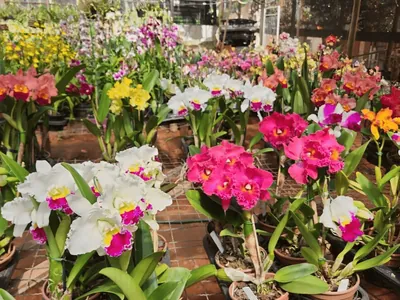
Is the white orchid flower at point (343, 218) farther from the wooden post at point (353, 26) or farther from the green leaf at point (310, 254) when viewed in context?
the wooden post at point (353, 26)

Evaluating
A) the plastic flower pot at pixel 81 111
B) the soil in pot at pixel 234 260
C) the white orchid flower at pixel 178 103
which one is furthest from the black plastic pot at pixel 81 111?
the soil in pot at pixel 234 260

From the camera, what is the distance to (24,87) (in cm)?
185

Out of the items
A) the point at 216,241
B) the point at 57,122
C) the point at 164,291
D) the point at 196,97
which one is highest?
the point at 196,97

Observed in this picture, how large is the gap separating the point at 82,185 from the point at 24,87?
1176mm

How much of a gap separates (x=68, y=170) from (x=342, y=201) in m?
0.73

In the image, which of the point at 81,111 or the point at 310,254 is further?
the point at 81,111

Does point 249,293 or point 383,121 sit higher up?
point 383,121

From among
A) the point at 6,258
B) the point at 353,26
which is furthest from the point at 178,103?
the point at 353,26

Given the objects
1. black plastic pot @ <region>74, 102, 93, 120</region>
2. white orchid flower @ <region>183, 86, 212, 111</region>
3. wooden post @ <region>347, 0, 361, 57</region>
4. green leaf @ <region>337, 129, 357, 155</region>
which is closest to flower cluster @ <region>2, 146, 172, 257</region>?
green leaf @ <region>337, 129, 357, 155</region>

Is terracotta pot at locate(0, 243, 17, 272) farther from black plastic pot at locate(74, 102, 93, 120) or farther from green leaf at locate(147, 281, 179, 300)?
black plastic pot at locate(74, 102, 93, 120)

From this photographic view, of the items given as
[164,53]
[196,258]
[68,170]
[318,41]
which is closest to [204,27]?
[318,41]

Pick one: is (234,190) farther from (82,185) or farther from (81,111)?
(81,111)

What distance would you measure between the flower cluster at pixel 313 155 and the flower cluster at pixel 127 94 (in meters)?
1.25

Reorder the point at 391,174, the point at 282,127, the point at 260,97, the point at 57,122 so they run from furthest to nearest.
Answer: the point at 57,122 → the point at 260,97 → the point at 391,174 → the point at 282,127
